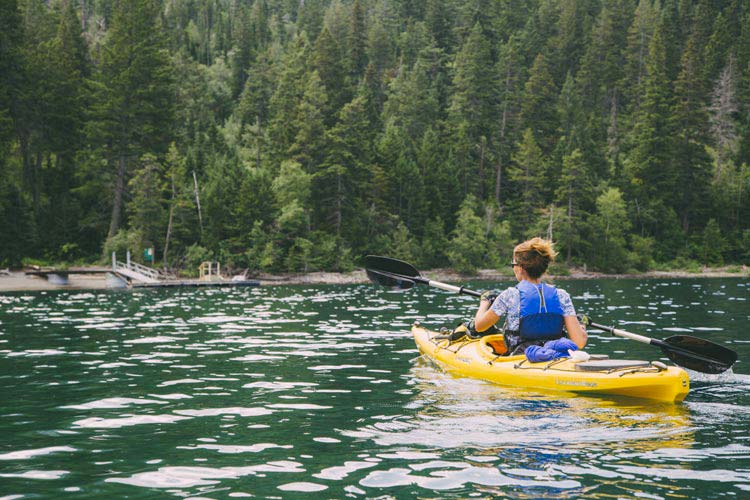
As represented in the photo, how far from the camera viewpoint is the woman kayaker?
9.52 metres

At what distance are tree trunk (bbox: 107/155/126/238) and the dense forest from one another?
162 millimetres

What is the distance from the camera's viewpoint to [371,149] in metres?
68.1

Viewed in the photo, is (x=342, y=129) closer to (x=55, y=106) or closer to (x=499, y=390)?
(x=55, y=106)

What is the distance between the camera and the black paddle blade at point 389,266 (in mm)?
14953

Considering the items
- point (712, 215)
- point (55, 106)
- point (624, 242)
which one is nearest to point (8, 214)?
point (55, 106)

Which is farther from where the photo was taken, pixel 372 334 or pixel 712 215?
pixel 712 215

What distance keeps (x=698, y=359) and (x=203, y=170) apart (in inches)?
2145

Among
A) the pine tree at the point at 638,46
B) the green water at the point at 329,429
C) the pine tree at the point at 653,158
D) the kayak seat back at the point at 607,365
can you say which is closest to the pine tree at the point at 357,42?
the pine tree at the point at 638,46

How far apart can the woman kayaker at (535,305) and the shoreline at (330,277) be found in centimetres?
3614

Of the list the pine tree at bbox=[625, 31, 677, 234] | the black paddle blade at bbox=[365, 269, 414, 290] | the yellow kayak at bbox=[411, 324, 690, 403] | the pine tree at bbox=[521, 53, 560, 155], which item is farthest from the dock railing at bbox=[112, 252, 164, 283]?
the pine tree at bbox=[521, 53, 560, 155]

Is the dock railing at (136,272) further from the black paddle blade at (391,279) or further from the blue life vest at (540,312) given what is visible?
the blue life vest at (540,312)

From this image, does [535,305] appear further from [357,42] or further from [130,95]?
[357,42]

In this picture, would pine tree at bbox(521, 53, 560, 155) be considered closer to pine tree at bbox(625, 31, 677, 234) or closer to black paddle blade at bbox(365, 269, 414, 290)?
pine tree at bbox(625, 31, 677, 234)

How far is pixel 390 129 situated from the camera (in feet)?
230
